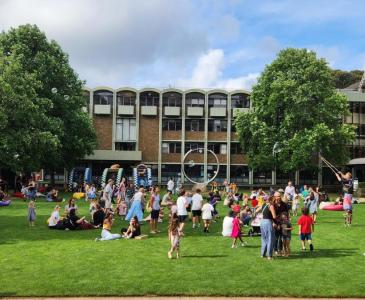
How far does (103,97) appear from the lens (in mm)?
68688

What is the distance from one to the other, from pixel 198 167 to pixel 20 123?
1362 inches

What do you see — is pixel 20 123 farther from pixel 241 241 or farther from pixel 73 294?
pixel 73 294

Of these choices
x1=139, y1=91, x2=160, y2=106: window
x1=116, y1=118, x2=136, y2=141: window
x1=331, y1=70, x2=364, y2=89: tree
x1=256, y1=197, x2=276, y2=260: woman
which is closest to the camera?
x1=256, y1=197, x2=276, y2=260: woman

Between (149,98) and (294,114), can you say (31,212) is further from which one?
(149,98)

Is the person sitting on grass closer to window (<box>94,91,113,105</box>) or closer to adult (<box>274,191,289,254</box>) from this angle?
adult (<box>274,191,289,254</box>)

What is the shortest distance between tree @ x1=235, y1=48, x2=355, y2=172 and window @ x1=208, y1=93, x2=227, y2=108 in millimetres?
17666

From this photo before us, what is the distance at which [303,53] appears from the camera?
5166 centimetres

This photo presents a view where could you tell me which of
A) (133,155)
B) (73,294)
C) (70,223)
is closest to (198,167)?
(133,155)

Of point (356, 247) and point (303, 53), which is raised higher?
point (303, 53)

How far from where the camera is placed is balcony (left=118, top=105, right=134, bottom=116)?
6838cm

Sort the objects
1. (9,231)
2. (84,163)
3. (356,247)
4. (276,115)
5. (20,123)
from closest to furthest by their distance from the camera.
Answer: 1. (356,247)
2. (9,231)
3. (20,123)
4. (276,115)
5. (84,163)

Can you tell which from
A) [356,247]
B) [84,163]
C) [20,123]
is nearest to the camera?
[356,247]

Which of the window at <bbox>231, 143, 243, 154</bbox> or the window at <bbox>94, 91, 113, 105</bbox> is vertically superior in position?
the window at <bbox>94, 91, 113, 105</bbox>

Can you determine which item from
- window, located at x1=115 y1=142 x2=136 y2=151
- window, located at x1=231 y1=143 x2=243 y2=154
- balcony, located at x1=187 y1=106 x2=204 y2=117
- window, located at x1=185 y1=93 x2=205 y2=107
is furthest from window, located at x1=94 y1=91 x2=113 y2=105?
window, located at x1=231 y1=143 x2=243 y2=154
